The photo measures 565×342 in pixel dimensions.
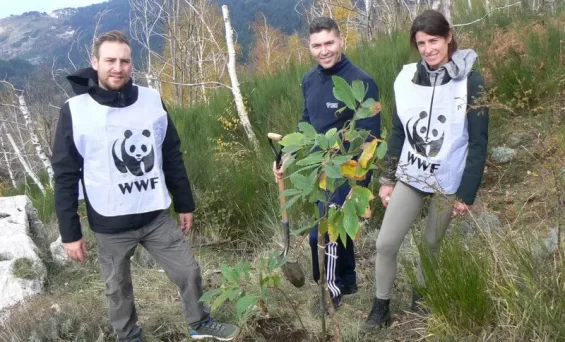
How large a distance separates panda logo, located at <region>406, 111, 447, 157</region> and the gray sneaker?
1.39 metres

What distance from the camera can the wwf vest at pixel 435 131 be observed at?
2.30 m

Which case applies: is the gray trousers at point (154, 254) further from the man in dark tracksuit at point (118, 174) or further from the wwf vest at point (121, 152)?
the wwf vest at point (121, 152)

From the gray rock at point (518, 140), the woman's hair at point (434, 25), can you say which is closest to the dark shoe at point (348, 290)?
the woman's hair at point (434, 25)

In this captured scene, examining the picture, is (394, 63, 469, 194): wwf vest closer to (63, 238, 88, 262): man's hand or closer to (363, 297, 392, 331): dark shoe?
(363, 297, 392, 331): dark shoe

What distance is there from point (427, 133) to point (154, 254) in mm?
1584

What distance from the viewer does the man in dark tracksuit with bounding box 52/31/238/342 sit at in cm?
253

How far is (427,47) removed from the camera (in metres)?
2.35

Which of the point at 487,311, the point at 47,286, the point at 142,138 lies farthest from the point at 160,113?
the point at 47,286

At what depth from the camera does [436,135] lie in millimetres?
2355

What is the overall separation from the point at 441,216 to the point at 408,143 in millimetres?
383

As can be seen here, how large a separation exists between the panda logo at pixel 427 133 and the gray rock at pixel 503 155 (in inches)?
102

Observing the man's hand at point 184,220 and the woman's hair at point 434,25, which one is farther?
the man's hand at point 184,220

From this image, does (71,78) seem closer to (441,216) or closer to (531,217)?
(441,216)

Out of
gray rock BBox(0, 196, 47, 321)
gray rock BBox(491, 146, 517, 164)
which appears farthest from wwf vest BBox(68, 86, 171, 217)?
gray rock BBox(491, 146, 517, 164)
